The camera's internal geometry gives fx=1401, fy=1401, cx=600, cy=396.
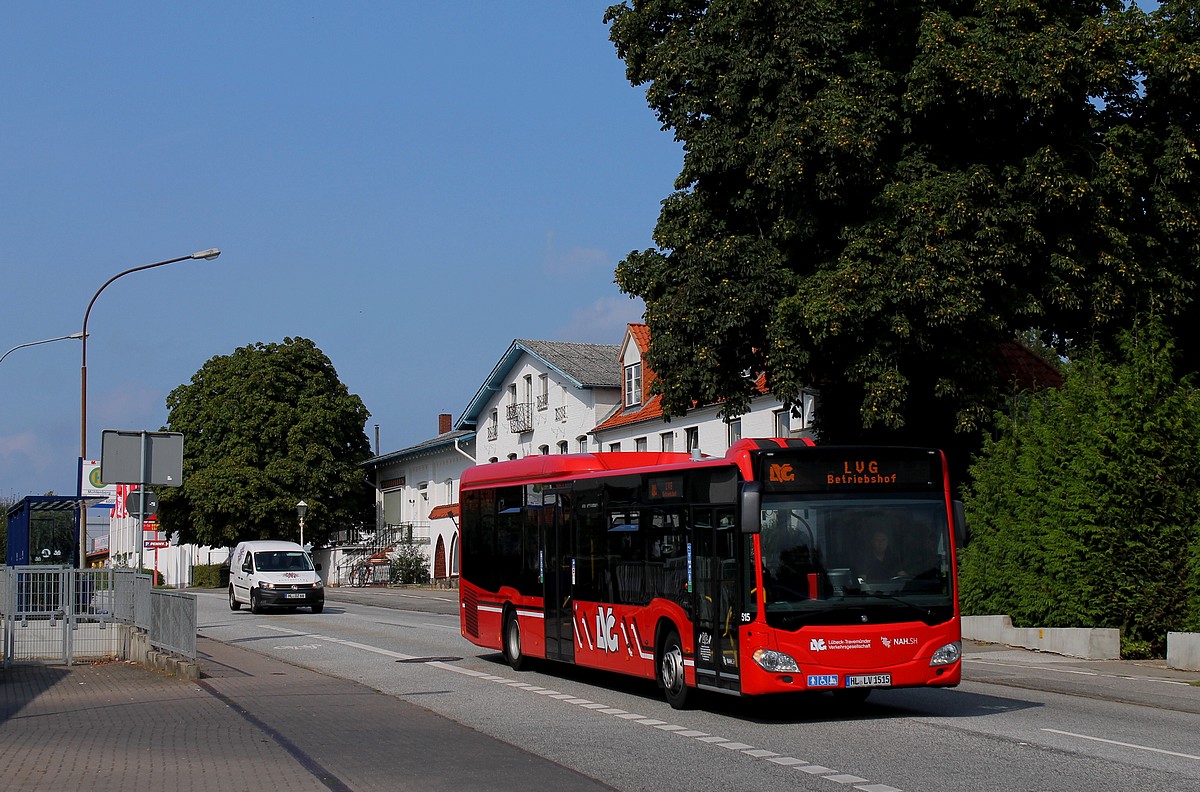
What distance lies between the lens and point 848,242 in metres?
26.3

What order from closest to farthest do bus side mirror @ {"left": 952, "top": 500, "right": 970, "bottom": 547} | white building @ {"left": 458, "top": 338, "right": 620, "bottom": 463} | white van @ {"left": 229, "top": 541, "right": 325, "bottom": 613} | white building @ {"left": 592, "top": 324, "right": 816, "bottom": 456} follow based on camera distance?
bus side mirror @ {"left": 952, "top": 500, "right": 970, "bottom": 547}
white van @ {"left": 229, "top": 541, "right": 325, "bottom": 613}
white building @ {"left": 592, "top": 324, "right": 816, "bottom": 456}
white building @ {"left": 458, "top": 338, "right": 620, "bottom": 463}

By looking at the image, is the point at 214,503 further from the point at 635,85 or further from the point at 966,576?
the point at 966,576

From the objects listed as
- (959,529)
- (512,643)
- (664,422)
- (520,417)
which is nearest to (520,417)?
(520,417)

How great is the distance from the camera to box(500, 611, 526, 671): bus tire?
19672 millimetres

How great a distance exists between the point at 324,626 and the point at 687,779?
23.5 m

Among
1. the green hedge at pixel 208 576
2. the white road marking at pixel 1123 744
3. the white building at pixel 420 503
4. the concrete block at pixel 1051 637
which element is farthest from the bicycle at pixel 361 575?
the white road marking at pixel 1123 744

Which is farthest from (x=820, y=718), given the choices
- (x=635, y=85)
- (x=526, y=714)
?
(x=635, y=85)

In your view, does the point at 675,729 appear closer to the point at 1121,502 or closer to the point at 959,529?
the point at 959,529

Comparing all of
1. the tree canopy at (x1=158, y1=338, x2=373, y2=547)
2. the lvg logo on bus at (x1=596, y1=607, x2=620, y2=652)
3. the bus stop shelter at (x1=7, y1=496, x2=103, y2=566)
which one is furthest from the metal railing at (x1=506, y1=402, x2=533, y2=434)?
the lvg logo on bus at (x1=596, y1=607, x2=620, y2=652)

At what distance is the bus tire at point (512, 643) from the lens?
774 inches

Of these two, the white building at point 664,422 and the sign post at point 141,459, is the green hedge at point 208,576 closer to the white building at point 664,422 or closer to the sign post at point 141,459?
the white building at point 664,422

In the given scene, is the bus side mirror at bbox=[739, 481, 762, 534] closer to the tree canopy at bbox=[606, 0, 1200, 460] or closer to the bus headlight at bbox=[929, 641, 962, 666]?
the bus headlight at bbox=[929, 641, 962, 666]

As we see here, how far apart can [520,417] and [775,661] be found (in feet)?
168

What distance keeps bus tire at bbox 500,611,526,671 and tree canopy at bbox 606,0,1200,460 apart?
342 inches
